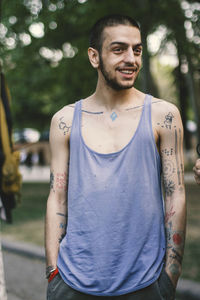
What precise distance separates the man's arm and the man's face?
35cm

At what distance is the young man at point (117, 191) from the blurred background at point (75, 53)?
1.88 meters

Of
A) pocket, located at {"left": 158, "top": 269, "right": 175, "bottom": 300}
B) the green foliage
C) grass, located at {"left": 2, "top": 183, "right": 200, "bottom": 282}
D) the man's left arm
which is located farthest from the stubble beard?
the green foliage

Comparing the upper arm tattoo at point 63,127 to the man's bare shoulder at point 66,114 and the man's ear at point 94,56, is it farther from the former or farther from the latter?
the man's ear at point 94,56

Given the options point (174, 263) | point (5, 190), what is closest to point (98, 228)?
point (174, 263)

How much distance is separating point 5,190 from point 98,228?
2.00m

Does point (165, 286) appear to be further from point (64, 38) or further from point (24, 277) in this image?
point (64, 38)

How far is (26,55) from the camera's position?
12.9 meters

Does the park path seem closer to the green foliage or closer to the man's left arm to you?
the man's left arm

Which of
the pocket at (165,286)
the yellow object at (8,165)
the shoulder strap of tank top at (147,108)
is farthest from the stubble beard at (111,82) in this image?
the yellow object at (8,165)

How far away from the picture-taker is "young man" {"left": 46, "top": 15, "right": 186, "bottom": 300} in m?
2.03

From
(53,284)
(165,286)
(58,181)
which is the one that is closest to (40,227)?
(58,181)

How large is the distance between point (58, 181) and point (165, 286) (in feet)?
2.46

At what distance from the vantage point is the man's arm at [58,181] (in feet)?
7.44

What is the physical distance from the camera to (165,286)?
202 cm
